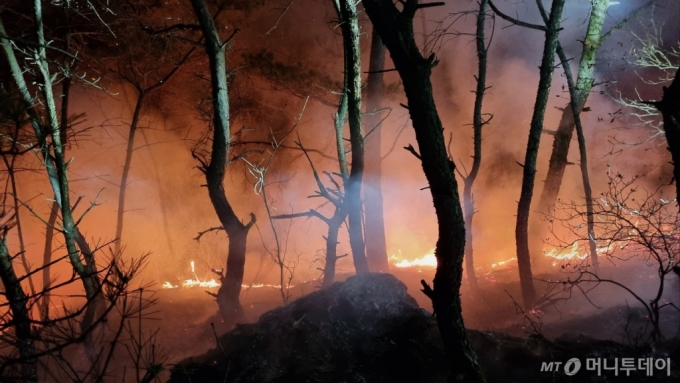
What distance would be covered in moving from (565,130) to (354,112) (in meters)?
6.97

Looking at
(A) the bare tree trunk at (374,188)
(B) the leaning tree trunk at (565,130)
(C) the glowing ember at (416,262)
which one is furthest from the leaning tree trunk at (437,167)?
(C) the glowing ember at (416,262)

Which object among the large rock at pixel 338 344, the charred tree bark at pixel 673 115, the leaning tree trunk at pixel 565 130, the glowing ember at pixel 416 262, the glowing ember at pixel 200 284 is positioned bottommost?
the large rock at pixel 338 344

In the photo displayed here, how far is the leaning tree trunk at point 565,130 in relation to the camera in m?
11.3

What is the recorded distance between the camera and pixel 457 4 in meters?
18.5

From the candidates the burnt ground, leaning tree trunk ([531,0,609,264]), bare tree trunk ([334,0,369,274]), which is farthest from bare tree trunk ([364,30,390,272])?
leaning tree trunk ([531,0,609,264])

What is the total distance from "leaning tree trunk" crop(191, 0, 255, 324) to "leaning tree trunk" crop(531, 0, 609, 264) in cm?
870

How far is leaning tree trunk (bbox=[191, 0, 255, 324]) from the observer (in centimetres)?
890

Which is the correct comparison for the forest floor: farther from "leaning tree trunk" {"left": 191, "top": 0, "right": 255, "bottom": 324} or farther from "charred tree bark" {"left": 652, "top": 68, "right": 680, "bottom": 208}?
"charred tree bark" {"left": 652, "top": 68, "right": 680, "bottom": 208}

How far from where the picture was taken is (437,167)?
15.4 ft

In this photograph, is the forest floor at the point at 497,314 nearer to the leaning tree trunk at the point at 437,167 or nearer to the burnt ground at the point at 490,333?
the burnt ground at the point at 490,333

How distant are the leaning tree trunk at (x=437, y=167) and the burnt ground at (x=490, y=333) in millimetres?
1355

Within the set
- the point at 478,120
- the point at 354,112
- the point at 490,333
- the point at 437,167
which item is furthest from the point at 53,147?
the point at 478,120

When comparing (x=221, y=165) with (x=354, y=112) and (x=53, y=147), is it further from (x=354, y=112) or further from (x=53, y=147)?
(x=53, y=147)

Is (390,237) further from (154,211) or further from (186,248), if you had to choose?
(154,211)
